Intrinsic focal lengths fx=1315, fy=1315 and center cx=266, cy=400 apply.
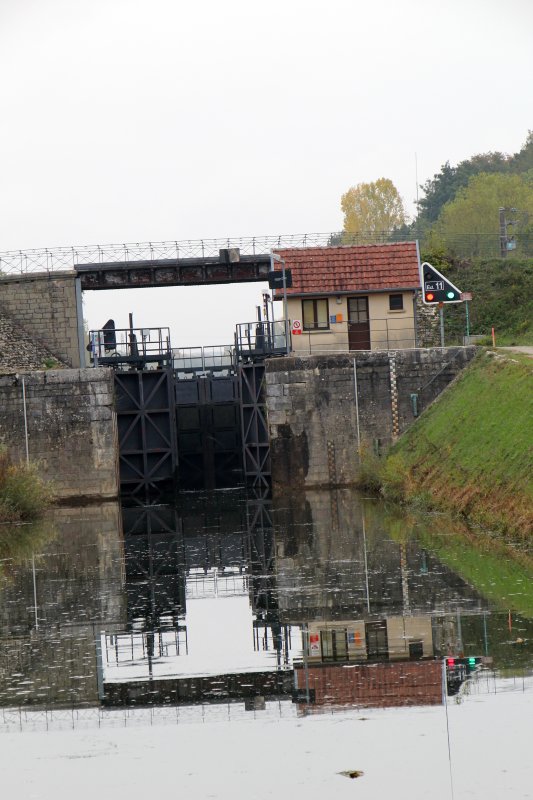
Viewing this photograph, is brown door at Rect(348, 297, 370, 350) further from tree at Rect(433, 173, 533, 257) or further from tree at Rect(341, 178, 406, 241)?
tree at Rect(341, 178, 406, 241)

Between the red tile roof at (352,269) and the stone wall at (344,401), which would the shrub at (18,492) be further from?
the red tile roof at (352,269)

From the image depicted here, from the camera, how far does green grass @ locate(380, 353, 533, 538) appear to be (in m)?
21.9

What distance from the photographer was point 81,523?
2895cm

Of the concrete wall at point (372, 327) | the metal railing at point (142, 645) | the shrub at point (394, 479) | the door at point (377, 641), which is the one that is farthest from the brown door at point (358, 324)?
the door at point (377, 641)

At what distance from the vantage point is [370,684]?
11.8 meters

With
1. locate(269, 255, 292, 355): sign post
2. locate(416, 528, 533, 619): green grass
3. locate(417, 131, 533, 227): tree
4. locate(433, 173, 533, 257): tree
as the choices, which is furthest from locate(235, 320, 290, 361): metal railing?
locate(417, 131, 533, 227): tree

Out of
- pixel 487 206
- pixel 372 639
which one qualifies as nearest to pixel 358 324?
pixel 372 639

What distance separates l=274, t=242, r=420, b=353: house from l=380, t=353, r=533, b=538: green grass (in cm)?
342

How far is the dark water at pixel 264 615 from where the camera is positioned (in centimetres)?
1202

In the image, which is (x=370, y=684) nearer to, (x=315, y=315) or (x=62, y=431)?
(x=62, y=431)

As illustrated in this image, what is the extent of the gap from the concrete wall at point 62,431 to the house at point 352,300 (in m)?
6.00

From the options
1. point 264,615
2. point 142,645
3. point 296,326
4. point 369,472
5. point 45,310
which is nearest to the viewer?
point 142,645

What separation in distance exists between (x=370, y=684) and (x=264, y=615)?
4.20 m

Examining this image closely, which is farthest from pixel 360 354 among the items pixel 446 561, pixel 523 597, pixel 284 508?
pixel 523 597
